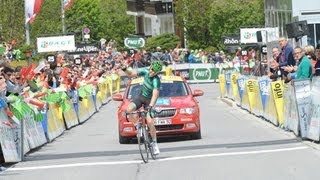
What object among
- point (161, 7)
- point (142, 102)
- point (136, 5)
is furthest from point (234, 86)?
point (136, 5)

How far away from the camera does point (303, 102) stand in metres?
17.8

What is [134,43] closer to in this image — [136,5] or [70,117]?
[70,117]

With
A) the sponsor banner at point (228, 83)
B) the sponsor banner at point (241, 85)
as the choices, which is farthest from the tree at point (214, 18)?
the sponsor banner at point (241, 85)

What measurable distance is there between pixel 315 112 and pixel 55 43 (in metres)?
31.8

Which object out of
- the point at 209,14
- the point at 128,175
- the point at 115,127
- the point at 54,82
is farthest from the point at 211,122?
the point at 209,14

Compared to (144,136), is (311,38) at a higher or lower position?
higher

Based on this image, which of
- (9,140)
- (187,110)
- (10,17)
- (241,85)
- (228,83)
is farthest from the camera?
(10,17)

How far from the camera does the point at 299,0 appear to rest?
119 ft

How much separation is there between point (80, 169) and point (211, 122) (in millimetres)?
11979

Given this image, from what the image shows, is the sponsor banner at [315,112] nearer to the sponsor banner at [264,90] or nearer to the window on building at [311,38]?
the sponsor banner at [264,90]

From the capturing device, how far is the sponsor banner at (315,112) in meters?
16.8

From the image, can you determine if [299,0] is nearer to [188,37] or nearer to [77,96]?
[77,96]

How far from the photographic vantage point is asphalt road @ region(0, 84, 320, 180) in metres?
13.4

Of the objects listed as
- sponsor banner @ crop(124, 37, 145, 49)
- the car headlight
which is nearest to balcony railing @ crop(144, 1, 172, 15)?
sponsor banner @ crop(124, 37, 145, 49)
